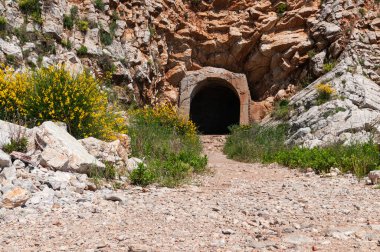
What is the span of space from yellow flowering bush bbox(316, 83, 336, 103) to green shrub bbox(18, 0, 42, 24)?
996 centimetres

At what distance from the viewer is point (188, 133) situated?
1197 cm

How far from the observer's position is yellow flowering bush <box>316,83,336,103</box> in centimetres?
1269

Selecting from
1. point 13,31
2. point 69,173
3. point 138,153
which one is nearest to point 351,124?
point 138,153

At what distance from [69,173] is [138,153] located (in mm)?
2361

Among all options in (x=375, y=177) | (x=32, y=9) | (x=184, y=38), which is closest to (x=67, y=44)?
(x=32, y=9)

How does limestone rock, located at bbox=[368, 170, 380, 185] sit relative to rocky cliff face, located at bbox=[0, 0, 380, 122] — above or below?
below

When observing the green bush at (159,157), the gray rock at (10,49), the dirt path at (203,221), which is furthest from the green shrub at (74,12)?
the dirt path at (203,221)

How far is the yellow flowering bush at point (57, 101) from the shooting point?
622 centimetres

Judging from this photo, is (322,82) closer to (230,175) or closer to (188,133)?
(188,133)

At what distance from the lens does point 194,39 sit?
57.2ft

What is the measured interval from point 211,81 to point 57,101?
39.8 ft

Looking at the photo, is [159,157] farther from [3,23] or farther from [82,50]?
[3,23]

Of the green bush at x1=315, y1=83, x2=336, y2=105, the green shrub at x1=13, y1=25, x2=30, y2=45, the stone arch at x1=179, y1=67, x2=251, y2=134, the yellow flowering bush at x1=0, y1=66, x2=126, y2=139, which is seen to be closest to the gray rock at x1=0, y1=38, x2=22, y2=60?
the green shrub at x1=13, y1=25, x2=30, y2=45

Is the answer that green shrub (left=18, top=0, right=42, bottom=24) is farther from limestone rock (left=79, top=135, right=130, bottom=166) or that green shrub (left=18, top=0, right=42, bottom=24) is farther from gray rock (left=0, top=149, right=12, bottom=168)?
gray rock (left=0, top=149, right=12, bottom=168)
